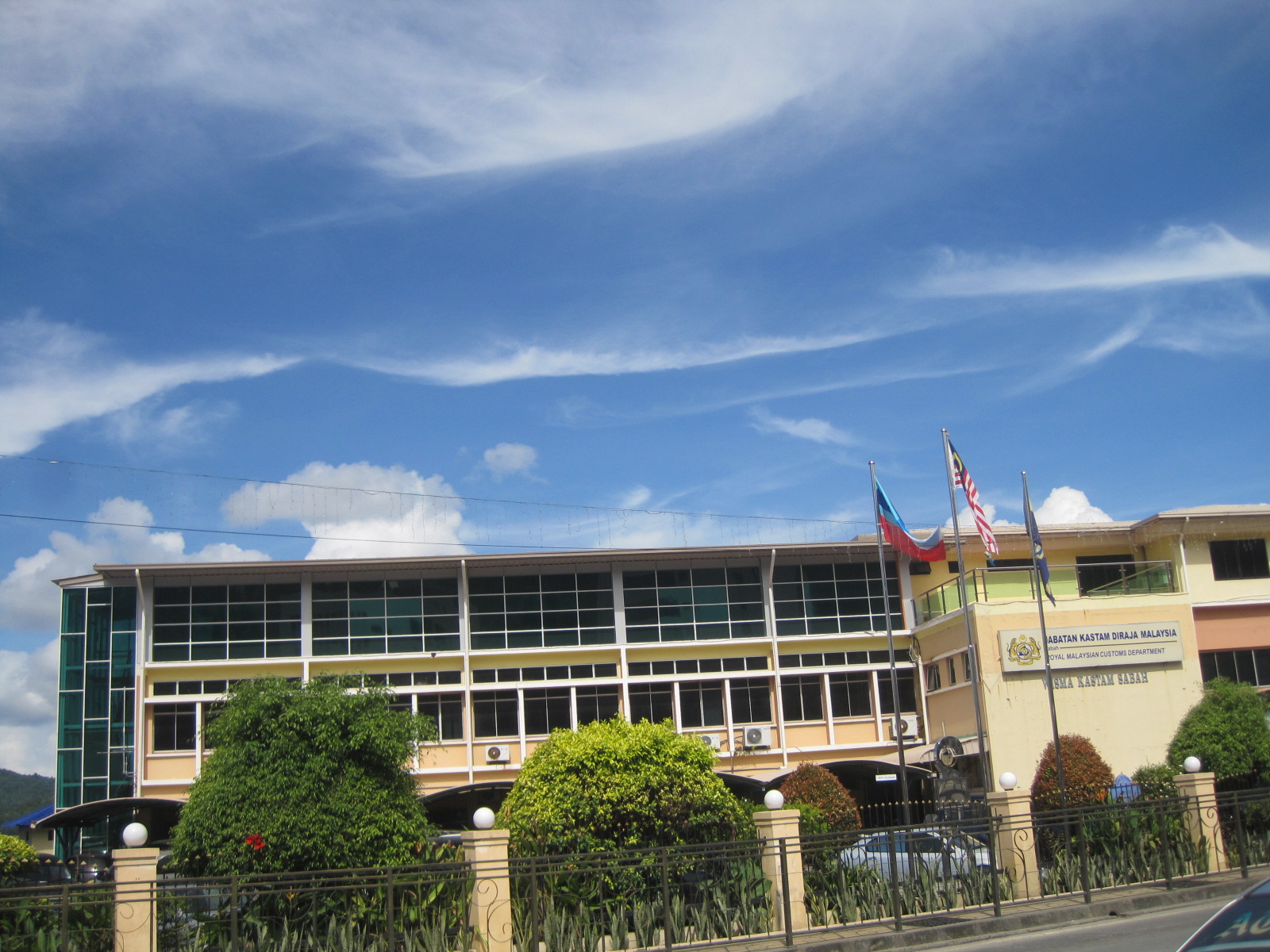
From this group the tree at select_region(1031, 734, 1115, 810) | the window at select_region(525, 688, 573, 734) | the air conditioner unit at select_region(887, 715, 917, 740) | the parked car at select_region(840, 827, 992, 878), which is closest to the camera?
the parked car at select_region(840, 827, 992, 878)

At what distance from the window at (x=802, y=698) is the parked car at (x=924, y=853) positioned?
18933mm

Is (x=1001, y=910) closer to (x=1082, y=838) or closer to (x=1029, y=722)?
(x=1082, y=838)

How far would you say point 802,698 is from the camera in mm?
36125

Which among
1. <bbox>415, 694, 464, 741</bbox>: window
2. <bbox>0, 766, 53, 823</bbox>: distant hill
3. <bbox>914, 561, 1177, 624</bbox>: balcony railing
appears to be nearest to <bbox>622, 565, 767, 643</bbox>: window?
<bbox>415, 694, 464, 741</bbox>: window

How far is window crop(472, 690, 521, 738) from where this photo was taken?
34.6 meters

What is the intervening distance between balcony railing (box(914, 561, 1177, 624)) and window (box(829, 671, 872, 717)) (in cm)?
374

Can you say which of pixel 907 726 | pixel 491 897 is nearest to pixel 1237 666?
pixel 907 726

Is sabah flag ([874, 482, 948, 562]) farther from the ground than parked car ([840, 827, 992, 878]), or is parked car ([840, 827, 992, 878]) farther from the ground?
sabah flag ([874, 482, 948, 562])

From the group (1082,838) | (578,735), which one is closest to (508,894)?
(578,735)

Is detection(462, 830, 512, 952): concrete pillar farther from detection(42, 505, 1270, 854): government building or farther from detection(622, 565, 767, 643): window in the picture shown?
detection(622, 565, 767, 643): window

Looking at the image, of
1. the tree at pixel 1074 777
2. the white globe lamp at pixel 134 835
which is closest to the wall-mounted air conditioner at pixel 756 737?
the tree at pixel 1074 777

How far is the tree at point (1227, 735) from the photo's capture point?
28.3m

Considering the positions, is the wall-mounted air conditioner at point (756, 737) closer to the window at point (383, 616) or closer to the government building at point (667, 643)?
the government building at point (667, 643)

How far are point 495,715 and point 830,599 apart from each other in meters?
11.2
